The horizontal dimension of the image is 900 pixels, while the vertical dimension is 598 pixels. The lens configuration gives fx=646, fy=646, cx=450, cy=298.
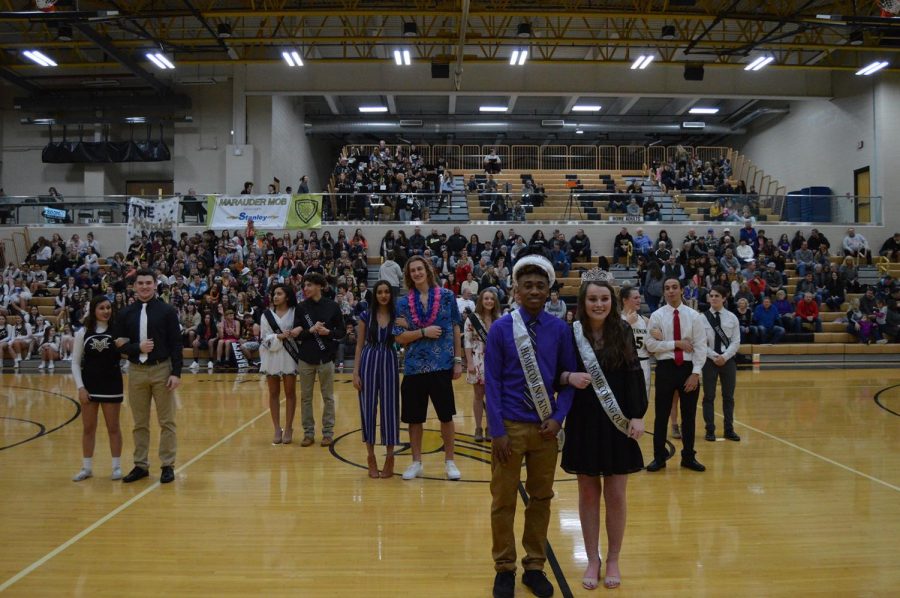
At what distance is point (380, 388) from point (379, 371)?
0.15 metres

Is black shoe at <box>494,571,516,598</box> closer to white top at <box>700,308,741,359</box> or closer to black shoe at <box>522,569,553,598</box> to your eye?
black shoe at <box>522,569,553,598</box>

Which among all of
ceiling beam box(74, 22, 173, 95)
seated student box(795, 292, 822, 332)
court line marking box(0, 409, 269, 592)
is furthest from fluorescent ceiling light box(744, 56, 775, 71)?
court line marking box(0, 409, 269, 592)

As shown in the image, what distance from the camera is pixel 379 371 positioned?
18.4 feet

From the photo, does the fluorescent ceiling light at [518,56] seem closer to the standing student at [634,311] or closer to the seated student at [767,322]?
the seated student at [767,322]

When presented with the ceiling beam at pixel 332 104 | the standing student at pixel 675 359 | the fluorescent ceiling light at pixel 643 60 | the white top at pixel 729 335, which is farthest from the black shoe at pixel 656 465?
the ceiling beam at pixel 332 104

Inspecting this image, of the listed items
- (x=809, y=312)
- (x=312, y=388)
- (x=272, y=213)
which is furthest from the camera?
(x=272, y=213)

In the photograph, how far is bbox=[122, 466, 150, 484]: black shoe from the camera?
18.6ft

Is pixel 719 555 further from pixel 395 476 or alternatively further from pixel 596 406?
pixel 395 476

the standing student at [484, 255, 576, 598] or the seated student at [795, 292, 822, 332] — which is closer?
the standing student at [484, 255, 576, 598]

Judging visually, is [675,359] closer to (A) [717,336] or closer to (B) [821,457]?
(A) [717,336]

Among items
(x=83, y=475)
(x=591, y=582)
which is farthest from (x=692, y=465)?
(x=83, y=475)

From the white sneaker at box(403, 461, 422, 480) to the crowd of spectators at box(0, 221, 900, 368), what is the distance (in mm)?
7953

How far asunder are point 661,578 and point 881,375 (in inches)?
473

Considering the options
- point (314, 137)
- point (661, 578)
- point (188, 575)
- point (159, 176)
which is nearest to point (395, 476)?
point (188, 575)
